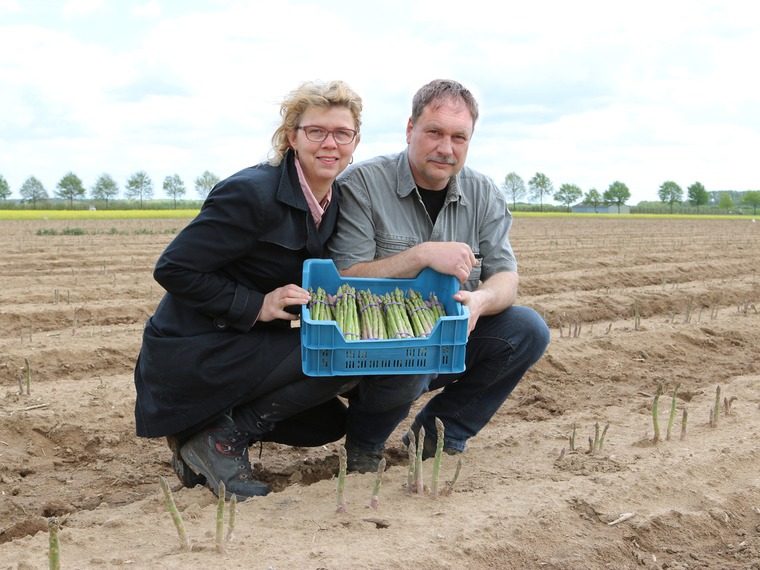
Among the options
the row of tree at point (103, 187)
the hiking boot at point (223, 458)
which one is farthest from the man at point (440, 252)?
the row of tree at point (103, 187)

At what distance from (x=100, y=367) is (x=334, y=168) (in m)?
3.51

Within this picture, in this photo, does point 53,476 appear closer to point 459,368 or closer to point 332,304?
point 332,304

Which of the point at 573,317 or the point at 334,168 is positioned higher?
the point at 334,168

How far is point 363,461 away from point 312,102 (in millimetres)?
1844

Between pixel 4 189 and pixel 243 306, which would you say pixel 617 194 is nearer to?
pixel 4 189

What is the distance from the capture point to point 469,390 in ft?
13.6

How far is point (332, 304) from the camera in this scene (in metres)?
3.72

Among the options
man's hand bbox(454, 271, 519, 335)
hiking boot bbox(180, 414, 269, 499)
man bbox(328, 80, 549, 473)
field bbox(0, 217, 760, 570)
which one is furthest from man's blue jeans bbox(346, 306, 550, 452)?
hiking boot bbox(180, 414, 269, 499)

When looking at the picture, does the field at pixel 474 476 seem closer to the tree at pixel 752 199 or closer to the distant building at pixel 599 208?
the distant building at pixel 599 208

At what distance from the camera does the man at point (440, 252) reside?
379cm

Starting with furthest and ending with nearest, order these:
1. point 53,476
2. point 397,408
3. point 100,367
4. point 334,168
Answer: point 100,367 < point 53,476 < point 397,408 < point 334,168

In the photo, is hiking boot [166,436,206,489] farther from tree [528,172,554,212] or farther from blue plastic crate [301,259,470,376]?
tree [528,172,554,212]

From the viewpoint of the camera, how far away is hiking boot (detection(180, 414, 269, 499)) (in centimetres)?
360

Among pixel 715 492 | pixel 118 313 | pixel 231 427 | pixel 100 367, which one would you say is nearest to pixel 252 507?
pixel 231 427
